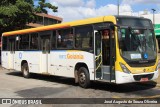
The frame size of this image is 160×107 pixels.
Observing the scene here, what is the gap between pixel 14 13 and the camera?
31.7 metres

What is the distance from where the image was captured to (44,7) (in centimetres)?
3731

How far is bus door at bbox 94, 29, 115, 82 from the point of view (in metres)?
13.4

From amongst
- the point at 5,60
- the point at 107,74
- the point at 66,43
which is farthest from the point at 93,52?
the point at 5,60

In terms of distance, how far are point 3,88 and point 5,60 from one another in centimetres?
792

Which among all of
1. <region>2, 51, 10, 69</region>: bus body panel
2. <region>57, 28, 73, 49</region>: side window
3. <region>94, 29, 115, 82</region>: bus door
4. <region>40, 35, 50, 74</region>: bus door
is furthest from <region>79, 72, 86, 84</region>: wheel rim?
<region>2, 51, 10, 69</region>: bus body panel

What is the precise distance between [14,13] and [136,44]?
20.2 meters

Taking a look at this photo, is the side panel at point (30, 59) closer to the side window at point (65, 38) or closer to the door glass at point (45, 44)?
the door glass at point (45, 44)

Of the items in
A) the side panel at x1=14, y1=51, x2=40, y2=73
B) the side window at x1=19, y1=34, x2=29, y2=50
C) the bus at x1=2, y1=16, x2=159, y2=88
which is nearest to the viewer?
the bus at x1=2, y1=16, x2=159, y2=88

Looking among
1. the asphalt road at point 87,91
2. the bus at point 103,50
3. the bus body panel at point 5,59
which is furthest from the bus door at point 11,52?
the asphalt road at point 87,91

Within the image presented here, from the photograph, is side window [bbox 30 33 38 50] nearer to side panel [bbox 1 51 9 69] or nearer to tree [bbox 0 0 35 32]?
side panel [bbox 1 51 9 69]

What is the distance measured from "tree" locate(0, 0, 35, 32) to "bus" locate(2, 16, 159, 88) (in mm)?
14152

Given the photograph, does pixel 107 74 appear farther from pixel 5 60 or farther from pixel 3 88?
pixel 5 60

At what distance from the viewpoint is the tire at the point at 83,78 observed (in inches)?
581

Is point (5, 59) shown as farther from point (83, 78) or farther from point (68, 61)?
point (83, 78)
